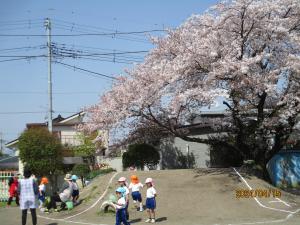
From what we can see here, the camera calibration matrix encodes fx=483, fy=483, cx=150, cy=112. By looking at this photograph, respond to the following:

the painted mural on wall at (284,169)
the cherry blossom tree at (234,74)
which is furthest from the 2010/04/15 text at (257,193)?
the painted mural on wall at (284,169)

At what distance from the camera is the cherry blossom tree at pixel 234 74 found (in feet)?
61.7

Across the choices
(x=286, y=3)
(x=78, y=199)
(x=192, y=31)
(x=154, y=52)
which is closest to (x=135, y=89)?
(x=154, y=52)

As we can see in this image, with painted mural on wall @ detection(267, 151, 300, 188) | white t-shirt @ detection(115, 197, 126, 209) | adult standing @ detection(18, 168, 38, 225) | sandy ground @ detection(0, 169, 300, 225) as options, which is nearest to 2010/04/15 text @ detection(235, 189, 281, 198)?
sandy ground @ detection(0, 169, 300, 225)

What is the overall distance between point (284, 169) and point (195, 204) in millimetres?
10834

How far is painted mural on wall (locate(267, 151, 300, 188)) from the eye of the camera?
2588 centimetres

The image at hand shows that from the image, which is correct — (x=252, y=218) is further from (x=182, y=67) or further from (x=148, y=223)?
(x=182, y=67)

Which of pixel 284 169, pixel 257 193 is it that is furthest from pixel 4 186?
pixel 284 169

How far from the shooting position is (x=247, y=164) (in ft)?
75.3

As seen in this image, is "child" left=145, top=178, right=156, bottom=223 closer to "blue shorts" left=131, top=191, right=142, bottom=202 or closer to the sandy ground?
the sandy ground

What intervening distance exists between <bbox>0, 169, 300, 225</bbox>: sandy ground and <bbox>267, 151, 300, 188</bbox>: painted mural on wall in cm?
600

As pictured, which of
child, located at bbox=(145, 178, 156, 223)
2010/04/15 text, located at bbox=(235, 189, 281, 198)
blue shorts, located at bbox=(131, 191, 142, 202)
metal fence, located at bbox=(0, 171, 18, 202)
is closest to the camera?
child, located at bbox=(145, 178, 156, 223)

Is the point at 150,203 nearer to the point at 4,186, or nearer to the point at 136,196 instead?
the point at 136,196

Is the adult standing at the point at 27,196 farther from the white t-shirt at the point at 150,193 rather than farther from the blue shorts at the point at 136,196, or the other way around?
the blue shorts at the point at 136,196

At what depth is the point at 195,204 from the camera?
55.1 feet
